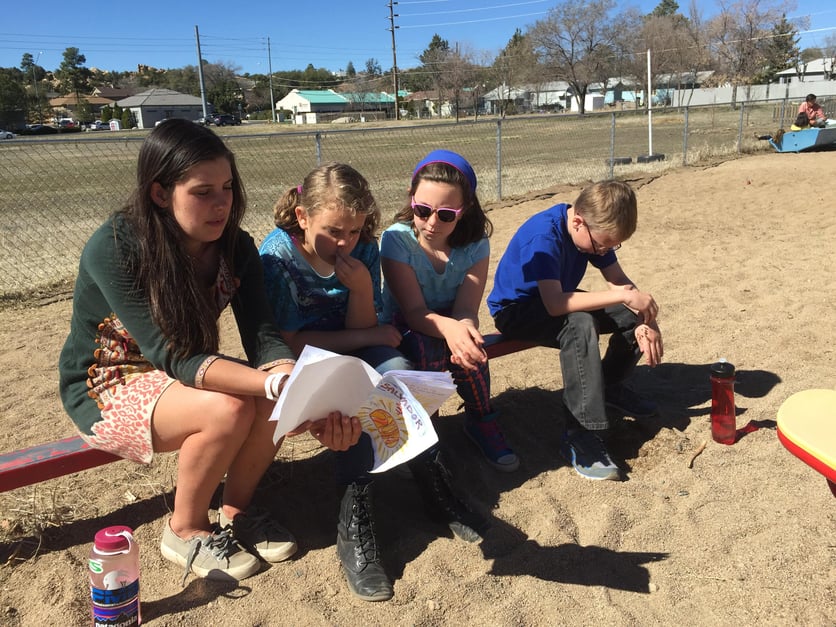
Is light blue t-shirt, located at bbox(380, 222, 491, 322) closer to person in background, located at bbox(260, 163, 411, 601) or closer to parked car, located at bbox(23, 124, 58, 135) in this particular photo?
person in background, located at bbox(260, 163, 411, 601)

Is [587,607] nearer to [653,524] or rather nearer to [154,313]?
[653,524]

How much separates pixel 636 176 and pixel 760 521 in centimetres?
971

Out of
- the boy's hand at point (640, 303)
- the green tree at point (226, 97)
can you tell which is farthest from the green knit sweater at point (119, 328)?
the green tree at point (226, 97)

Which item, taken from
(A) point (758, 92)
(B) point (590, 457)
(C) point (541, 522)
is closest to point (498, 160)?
(B) point (590, 457)

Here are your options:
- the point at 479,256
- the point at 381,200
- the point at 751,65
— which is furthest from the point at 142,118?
the point at 479,256

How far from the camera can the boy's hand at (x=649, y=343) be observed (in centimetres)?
282

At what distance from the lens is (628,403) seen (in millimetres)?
3252

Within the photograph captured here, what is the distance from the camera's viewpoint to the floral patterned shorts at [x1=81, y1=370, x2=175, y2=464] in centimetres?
208

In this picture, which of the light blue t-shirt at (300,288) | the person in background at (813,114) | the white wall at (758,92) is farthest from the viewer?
the white wall at (758,92)

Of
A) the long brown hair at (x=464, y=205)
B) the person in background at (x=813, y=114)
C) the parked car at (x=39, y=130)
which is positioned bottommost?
the long brown hair at (x=464, y=205)

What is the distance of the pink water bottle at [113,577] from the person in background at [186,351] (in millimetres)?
290

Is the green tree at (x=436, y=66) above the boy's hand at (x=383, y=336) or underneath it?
above

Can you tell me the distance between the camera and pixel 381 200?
10.4 metres

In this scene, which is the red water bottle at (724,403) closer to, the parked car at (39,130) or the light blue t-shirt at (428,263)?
the light blue t-shirt at (428,263)
